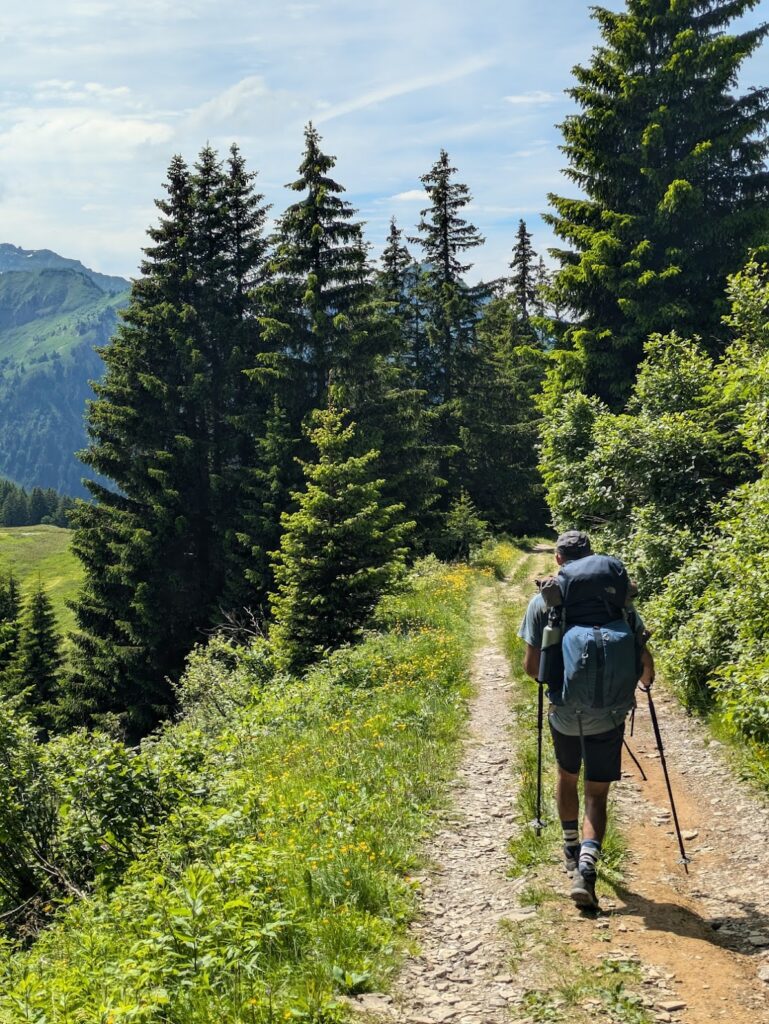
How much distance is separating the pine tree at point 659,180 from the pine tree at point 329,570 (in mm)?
9276

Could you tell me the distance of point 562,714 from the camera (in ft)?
18.1

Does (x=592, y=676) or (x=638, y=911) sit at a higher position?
(x=592, y=676)

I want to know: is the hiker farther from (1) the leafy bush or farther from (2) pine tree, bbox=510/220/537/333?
(2) pine tree, bbox=510/220/537/333

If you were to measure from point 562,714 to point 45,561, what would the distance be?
11594 cm

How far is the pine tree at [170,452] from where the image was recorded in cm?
3139

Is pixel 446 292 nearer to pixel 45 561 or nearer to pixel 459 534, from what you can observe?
pixel 459 534

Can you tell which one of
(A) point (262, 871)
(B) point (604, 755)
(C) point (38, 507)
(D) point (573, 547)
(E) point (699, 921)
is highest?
(D) point (573, 547)

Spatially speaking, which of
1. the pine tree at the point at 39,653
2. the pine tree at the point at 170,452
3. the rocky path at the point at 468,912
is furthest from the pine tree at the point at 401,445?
the pine tree at the point at 39,653

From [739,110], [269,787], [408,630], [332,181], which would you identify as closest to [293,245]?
[332,181]

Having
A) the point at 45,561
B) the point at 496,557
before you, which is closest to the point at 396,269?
the point at 496,557

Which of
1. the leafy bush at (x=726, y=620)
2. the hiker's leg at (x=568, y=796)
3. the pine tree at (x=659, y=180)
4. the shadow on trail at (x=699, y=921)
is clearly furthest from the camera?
the pine tree at (x=659, y=180)

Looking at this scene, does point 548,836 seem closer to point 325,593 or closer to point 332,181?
point 325,593

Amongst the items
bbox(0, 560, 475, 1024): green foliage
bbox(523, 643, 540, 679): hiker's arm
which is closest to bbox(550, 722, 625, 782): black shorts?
bbox(523, 643, 540, 679): hiker's arm

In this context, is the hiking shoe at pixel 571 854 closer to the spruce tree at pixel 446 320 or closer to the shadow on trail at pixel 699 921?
the shadow on trail at pixel 699 921
